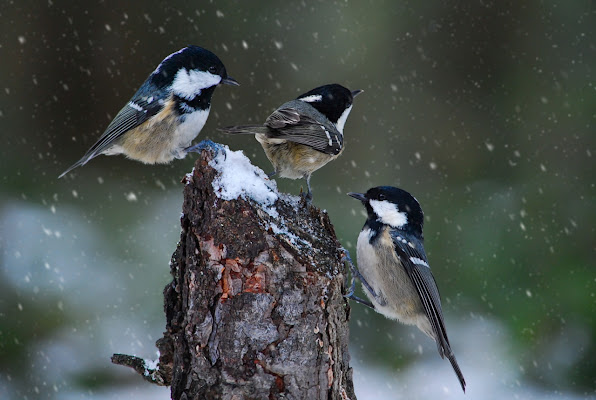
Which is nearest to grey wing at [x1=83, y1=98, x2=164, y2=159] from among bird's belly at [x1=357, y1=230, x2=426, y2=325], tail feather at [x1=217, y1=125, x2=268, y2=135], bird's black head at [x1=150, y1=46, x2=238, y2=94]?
bird's black head at [x1=150, y1=46, x2=238, y2=94]

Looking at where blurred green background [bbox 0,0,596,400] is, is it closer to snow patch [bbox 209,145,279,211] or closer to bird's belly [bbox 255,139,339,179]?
bird's belly [bbox 255,139,339,179]

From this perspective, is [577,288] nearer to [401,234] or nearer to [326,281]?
[401,234]

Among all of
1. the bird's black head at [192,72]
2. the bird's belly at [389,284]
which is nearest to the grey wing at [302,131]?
the bird's black head at [192,72]

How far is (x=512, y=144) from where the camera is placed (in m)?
3.92

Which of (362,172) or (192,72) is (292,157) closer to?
(192,72)

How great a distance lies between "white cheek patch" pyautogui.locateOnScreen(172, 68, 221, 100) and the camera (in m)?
2.60

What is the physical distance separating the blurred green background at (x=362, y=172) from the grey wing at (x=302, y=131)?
101cm

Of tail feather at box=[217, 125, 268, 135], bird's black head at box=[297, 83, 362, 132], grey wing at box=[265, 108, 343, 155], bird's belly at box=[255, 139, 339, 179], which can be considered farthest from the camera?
bird's black head at box=[297, 83, 362, 132]

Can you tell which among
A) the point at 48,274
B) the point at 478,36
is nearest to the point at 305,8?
the point at 478,36

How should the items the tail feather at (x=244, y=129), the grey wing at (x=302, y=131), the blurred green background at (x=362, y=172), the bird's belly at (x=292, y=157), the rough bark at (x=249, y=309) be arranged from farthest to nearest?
the blurred green background at (x=362, y=172) < the bird's belly at (x=292, y=157) < the grey wing at (x=302, y=131) < the tail feather at (x=244, y=129) < the rough bark at (x=249, y=309)

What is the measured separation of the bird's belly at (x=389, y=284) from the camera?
2.78 metres

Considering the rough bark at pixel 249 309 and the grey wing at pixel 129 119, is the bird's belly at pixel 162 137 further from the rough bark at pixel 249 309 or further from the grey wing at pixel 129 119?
the rough bark at pixel 249 309

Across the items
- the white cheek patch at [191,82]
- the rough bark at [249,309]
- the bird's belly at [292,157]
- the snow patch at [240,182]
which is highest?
the white cheek patch at [191,82]

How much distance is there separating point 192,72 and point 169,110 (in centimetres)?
19
